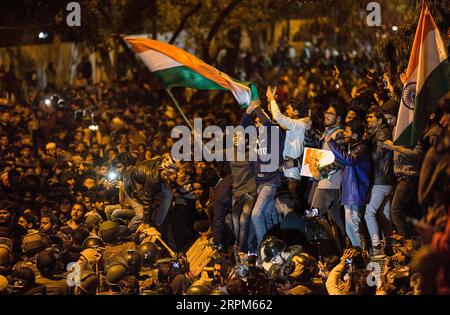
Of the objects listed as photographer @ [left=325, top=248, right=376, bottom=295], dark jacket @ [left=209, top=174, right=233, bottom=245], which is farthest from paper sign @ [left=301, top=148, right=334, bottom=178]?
photographer @ [left=325, top=248, right=376, bottom=295]

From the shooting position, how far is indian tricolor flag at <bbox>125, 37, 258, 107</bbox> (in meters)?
15.8

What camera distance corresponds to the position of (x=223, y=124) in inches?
589

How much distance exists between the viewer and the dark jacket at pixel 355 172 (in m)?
13.1

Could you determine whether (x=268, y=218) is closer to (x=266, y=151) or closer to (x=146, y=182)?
(x=266, y=151)

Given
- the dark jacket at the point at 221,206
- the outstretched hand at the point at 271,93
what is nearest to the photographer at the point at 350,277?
the dark jacket at the point at 221,206

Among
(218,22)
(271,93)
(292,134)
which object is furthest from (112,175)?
(218,22)

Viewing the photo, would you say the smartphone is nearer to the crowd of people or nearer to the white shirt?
the crowd of people

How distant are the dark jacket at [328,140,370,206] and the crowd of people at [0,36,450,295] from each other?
0.05 ft

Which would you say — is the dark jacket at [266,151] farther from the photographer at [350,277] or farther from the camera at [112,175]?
the camera at [112,175]

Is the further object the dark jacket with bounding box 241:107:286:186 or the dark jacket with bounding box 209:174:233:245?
the dark jacket with bounding box 209:174:233:245

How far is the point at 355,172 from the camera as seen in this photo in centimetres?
1312

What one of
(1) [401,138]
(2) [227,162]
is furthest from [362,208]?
(2) [227,162]

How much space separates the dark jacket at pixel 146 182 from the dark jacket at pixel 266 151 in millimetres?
1793
